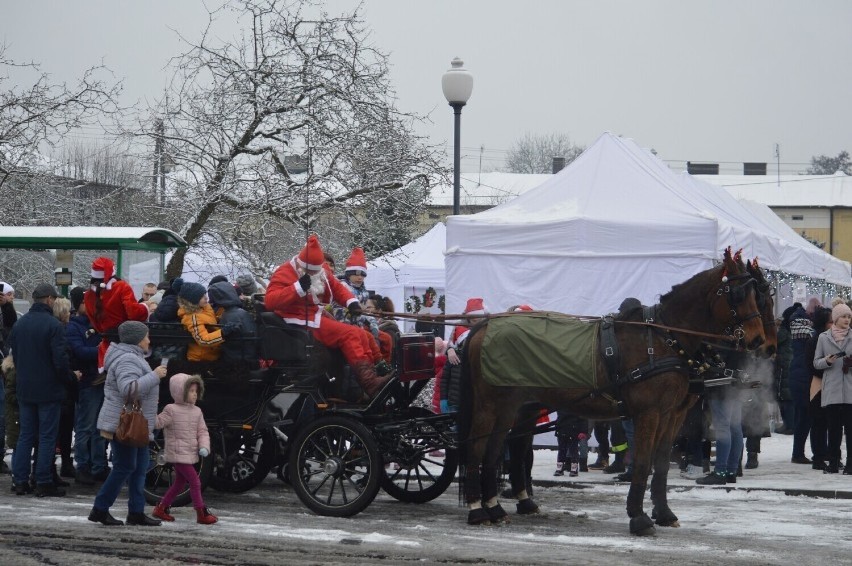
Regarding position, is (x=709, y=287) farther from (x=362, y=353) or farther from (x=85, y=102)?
(x=85, y=102)

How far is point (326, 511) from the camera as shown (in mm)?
9656

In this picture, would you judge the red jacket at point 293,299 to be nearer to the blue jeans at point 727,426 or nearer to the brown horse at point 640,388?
the brown horse at point 640,388

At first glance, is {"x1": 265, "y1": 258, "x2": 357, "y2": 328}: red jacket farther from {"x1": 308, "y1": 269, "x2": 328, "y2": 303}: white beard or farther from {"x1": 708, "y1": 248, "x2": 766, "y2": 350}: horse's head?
{"x1": 708, "y1": 248, "x2": 766, "y2": 350}: horse's head

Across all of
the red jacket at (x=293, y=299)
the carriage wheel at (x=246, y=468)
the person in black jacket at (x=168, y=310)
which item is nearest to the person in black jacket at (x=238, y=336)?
the red jacket at (x=293, y=299)

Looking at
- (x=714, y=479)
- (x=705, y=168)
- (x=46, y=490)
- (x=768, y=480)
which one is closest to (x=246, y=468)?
(x=46, y=490)

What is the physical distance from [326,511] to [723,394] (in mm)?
4755

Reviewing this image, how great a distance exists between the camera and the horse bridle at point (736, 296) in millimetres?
9094

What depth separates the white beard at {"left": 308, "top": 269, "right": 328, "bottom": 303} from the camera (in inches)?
394

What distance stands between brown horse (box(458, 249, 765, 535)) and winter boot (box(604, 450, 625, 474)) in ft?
11.6

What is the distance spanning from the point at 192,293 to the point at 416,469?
249 cm

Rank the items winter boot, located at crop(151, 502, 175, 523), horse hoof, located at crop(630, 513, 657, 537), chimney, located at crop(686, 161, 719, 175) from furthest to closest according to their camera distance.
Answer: chimney, located at crop(686, 161, 719, 175) < winter boot, located at crop(151, 502, 175, 523) < horse hoof, located at crop(630, 513, 657, 537)

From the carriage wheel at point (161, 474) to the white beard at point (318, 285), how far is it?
1.67 meters

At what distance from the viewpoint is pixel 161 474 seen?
10242 mm

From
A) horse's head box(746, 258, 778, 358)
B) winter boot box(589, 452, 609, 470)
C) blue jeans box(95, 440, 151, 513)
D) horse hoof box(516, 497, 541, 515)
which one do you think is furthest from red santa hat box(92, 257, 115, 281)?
winter boot box(589, 452, 609, 470)
